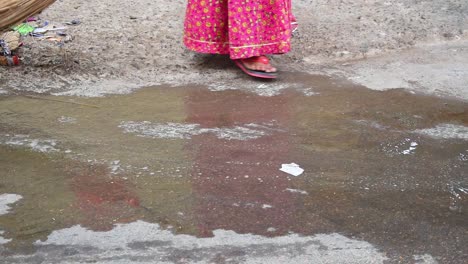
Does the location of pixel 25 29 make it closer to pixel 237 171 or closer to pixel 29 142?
pixel 29 142

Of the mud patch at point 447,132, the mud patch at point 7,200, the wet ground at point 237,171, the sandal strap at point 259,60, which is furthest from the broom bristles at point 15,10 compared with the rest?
the mud patch at point 447,132

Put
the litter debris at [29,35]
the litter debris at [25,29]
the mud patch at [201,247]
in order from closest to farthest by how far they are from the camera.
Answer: the mud patch at [201,247] → the litter debris at [29,35] → the litter debris at [25,29]

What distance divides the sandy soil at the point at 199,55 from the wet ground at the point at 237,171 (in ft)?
0.78

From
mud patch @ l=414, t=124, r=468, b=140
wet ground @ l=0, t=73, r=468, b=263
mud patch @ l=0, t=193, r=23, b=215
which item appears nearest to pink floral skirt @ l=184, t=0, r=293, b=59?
wet ground @ l=0, t=73, r=468, b=263

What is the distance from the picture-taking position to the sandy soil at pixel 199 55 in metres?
4.18

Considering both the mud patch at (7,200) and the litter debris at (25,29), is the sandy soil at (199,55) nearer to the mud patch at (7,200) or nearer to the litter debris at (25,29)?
the litter debris at (25,29)

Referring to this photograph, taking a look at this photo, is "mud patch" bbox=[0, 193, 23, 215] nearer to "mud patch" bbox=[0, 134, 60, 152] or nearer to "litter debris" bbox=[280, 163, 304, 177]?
"mud patch" bbox=[0, 134, 60, 152]

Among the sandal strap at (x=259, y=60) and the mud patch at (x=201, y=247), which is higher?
the sandal strap at (x=259, y=60)

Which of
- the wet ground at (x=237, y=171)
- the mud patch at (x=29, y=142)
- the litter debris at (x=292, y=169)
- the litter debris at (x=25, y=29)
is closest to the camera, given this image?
the wet ground at (x=237, y=171)

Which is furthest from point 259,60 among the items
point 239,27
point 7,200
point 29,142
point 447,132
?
point 7,200

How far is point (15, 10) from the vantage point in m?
3.53

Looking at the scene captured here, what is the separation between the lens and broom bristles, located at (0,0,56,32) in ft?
11.4

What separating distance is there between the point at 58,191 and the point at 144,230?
48 cm

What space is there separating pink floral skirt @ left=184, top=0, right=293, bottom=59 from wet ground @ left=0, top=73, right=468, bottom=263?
314 millimetres
